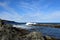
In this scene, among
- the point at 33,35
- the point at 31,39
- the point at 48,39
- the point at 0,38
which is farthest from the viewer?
the point at 48,39

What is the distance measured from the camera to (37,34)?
797 inches

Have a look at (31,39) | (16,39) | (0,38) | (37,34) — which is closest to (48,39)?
(37,34)

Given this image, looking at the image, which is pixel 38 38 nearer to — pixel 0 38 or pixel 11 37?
pixel 11 37

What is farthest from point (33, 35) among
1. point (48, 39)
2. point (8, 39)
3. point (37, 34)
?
point (8, 39)

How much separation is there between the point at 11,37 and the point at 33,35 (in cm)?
659

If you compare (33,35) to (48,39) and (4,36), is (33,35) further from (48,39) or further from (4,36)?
(4,36)

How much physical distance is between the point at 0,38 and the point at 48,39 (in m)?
13.2

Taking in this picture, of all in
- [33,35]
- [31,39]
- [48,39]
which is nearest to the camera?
[31,39]

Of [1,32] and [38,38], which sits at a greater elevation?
[1,32]

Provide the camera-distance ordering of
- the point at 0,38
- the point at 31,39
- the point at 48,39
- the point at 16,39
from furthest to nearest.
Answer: the point at 48,39 < the point at 31,39 < the point at 16,39 < the point at 0,38

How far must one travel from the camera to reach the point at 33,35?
65.9 feet

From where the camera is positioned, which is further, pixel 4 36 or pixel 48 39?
pixel 48 39

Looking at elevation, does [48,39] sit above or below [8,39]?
below

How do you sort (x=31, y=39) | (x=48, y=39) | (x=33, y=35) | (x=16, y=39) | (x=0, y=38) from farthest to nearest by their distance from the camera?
(x=48, y=39), (x=33, y=35), (x=31, y=39), (x=16, y=39), (x=0, y=38)
